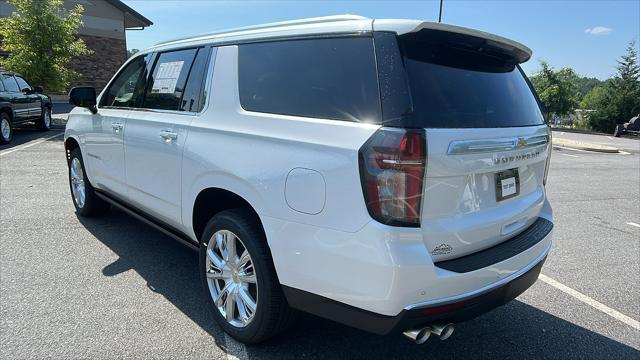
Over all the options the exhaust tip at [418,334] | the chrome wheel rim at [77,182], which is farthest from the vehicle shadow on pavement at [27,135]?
the exhaust tip at [418,334]

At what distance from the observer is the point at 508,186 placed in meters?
2.48

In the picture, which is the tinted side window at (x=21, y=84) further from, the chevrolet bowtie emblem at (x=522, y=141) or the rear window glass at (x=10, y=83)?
the chevrolet bowtie emblem at (x=522, y=141)

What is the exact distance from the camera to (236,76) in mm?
2852

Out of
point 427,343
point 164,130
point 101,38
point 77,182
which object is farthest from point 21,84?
point 101,38

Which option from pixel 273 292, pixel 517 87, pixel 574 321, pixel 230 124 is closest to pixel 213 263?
pixel 273 292

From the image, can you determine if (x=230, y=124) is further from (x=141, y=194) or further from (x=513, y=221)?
(x=513, y=221)

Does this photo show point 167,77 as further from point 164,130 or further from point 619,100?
point 619,100

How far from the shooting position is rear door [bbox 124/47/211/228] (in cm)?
314

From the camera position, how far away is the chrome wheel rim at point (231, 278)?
2681 mm

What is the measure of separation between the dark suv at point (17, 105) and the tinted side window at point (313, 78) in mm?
11038

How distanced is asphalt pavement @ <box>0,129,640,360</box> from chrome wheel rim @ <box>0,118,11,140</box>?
673 cm

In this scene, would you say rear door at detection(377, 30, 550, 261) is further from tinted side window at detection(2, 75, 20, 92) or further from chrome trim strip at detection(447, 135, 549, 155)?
tinted side window at detection(2, 75, 20, 92)

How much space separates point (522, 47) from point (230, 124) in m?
1.92

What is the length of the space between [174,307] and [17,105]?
37.6 feet
